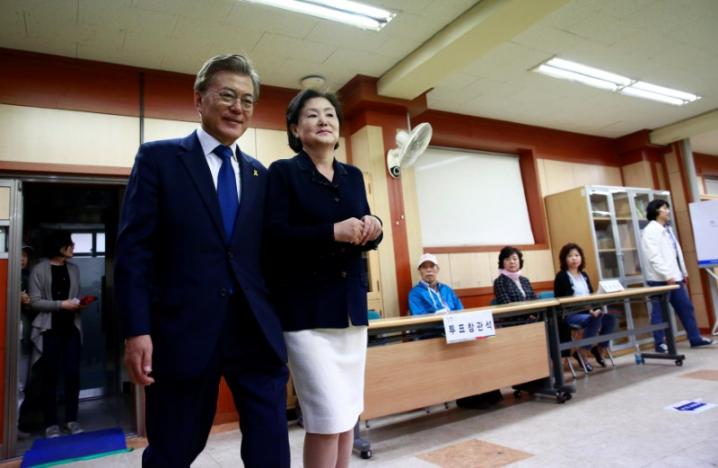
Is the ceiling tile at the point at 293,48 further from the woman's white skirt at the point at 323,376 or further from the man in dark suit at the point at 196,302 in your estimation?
the woman's white skirt at the point at 323,376

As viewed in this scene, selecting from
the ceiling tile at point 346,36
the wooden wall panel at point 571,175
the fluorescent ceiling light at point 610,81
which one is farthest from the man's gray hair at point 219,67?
the wooden wall panel at point 571,175

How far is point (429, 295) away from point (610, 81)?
124 inches

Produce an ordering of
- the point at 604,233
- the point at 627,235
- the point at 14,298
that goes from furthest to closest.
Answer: the point at 627,235
the point at 604,233
the point at 14,298

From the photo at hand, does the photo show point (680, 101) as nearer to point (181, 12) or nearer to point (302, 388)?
point (181, 12)

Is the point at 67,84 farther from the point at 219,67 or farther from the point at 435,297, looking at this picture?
the point at 435,297

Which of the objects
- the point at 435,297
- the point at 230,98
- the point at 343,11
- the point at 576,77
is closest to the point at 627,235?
the point at 576,77

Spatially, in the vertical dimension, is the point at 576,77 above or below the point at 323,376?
above

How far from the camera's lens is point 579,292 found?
15.0ft

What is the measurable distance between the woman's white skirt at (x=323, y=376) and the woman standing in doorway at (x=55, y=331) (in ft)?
10.5

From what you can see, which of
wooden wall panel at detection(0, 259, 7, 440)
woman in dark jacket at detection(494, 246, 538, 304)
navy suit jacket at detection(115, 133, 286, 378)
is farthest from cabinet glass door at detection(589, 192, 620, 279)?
wooden wall panel at detection(0, 259, 7, 440)

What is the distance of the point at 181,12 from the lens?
3.09 m

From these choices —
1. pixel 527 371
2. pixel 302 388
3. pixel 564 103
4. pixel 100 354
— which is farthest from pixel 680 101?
pixel 100 354

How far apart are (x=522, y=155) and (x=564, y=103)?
2.92 feet

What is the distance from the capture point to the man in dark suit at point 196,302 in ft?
3.19
